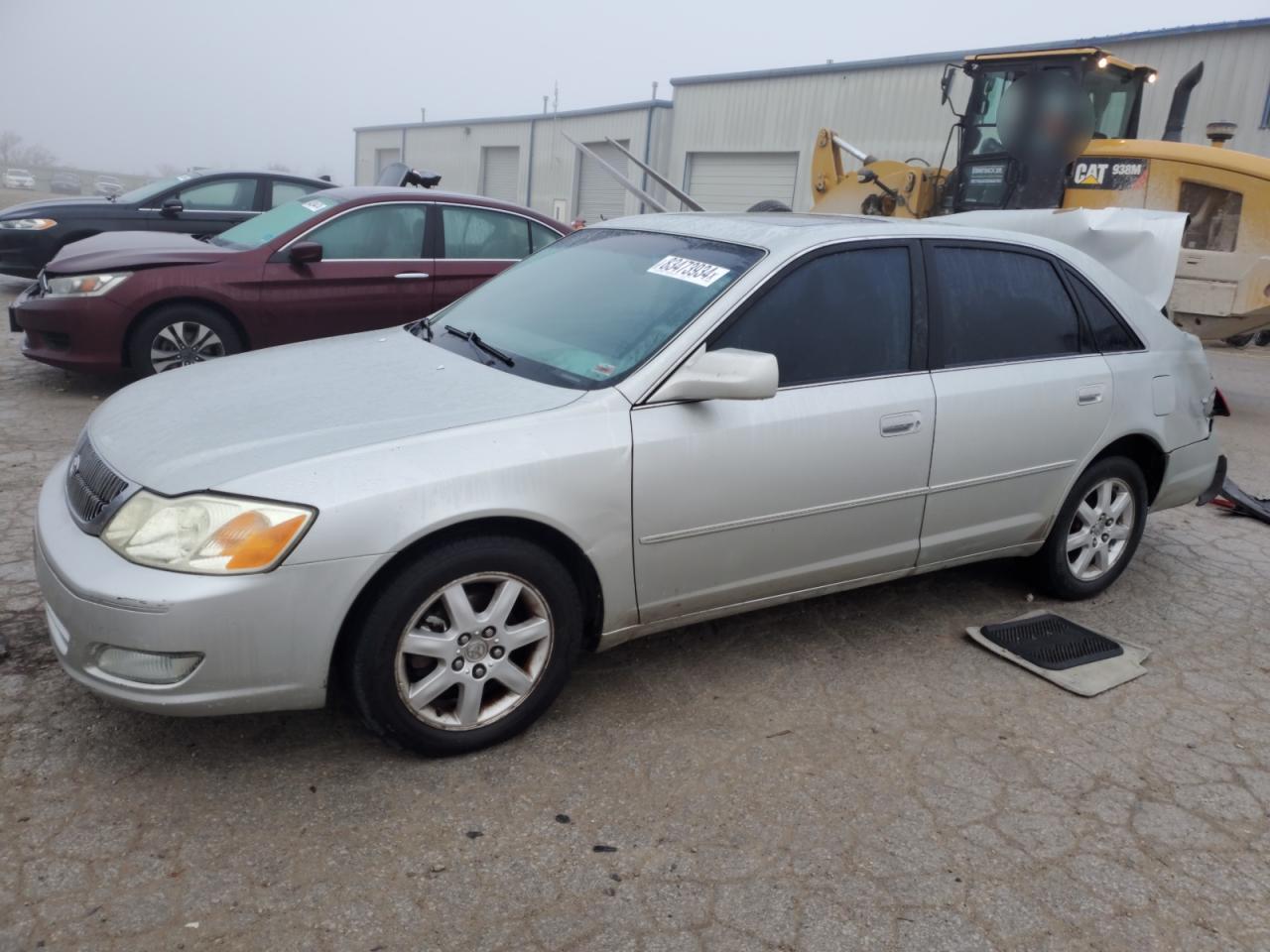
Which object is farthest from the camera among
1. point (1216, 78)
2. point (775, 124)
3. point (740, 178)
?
point (740, 178)

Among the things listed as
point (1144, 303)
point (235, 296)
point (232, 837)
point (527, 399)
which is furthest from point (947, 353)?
point (235, 296)

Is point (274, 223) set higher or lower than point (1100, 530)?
higher

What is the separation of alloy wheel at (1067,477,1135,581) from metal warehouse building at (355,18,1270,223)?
1155 cm

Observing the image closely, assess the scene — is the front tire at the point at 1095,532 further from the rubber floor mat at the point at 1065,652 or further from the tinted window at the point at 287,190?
the tinted window at the point at 287,190

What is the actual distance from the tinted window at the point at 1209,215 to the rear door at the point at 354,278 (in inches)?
249

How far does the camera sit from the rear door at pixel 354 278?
6.65 meters

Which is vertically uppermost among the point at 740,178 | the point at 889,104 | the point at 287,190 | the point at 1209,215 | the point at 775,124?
the point at 889,104

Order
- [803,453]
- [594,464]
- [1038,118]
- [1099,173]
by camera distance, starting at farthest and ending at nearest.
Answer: [1038,118] < [1099,173] < [803,453] < [594,464]

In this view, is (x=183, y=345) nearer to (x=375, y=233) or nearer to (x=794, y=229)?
(x=375, y=233)

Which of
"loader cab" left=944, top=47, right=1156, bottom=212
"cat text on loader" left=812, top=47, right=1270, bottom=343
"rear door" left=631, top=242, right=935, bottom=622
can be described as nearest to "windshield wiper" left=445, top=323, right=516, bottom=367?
"rear door" left=631, top=242, right=935, bottom=622

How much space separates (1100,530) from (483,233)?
15.5ft

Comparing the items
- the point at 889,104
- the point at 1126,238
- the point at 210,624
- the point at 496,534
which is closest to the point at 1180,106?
the point at 1126,238

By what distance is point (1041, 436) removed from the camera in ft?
12.6

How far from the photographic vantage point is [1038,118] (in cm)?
918
